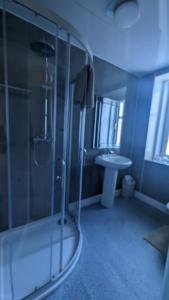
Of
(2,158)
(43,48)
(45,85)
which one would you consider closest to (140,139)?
(45,85)

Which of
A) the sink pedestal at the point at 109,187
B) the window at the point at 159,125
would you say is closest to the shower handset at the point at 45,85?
the sink pedestal at the point at 109,187

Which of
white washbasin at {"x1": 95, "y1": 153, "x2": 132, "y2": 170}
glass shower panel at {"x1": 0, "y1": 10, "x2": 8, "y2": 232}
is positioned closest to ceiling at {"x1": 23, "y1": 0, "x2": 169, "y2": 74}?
glass shower panel at {"x1": 0, "y1": 10, "x2": 8, "y2": 232}

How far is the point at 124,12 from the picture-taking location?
1.40m

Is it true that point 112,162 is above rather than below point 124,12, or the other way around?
below

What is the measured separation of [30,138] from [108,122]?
1.38 m

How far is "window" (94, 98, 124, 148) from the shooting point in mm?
2473

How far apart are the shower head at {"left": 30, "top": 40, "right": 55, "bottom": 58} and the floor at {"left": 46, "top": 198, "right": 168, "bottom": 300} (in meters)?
2.18

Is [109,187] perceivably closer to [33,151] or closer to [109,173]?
[109,173]

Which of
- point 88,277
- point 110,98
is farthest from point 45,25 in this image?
point 88,277

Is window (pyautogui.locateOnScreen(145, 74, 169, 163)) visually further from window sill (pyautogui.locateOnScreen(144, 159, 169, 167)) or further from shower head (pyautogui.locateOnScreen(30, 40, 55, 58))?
shower head (pyautogui.locateOnScreen(30, 40, 55, 58))

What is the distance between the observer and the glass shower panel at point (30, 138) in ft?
5.08

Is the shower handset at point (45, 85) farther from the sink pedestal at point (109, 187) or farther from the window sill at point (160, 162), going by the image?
the window sill at point (160, 162)

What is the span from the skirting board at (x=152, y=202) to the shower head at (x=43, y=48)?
8.93 ft

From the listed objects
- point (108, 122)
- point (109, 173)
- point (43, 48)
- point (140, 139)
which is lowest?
point (109, 173)
